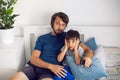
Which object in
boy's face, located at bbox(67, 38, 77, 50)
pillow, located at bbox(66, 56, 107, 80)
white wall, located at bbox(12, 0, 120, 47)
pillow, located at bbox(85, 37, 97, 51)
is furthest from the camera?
white wall, located at bbox(12, 0, 120, 47)

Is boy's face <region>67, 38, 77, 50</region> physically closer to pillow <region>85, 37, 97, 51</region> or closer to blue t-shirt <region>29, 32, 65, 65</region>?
blue t-shirt <region>29, 32, 65, 65</region>

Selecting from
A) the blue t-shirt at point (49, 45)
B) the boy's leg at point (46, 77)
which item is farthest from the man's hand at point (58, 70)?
the blue t-shirt at point (49, 45)

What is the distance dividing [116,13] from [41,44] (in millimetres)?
988

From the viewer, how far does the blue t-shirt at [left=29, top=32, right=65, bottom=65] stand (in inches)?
85.9

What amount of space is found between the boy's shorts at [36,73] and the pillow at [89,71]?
26cm

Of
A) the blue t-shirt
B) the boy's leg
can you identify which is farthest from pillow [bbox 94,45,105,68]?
the boy's leg

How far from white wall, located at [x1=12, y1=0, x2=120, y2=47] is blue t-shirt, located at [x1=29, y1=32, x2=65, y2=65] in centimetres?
31

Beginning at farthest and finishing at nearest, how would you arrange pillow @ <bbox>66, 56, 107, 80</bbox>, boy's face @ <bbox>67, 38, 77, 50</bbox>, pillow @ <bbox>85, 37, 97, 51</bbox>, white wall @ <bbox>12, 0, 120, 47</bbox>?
white wall @ <bbox>12, 0, 120, 47</bbox>
pillow @ <bbox>85, 37, 97, 51</bbox>
boy's face @ <bbox>67, 38, 77, 50</bbox>
pillow @ <bbox>66, 56, 107, 80</bbox>

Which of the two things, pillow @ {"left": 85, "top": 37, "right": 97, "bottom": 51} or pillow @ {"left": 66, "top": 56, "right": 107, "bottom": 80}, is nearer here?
pillow @ {"left": 66, "top": 56, "right": 107, "bottom": 80}

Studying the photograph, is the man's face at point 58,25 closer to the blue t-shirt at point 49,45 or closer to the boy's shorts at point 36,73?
the blue t-shirt at point 49,45

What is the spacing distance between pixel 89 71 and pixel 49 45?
0.57 metres

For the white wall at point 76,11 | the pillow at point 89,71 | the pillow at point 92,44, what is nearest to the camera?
the pillow at point 89,71

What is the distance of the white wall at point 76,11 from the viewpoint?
239cm

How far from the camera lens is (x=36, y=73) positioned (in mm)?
2111
